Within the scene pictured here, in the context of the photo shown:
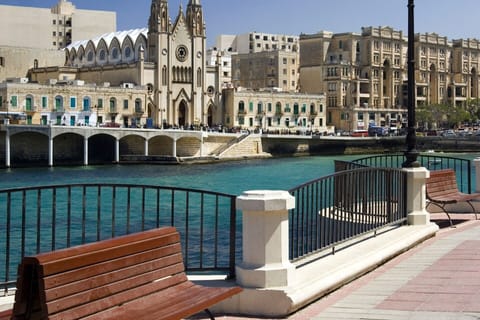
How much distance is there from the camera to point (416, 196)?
12000mm

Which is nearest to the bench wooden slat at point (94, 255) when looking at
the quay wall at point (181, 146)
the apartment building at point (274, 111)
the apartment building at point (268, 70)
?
the quay wall at point (181, 146)

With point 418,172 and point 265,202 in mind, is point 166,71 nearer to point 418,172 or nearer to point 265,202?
point 418,172

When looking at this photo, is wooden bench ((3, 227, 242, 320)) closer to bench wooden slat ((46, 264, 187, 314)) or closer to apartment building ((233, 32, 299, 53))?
bench wooden slat ((46, 264, 187, 314))

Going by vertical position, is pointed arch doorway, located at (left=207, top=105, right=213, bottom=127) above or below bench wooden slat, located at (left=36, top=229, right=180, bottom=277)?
above

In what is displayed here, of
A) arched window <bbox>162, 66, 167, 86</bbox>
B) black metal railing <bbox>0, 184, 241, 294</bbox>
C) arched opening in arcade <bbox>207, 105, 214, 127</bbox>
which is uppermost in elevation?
arched window <bbox>162, 66, 167, 86</bbox>

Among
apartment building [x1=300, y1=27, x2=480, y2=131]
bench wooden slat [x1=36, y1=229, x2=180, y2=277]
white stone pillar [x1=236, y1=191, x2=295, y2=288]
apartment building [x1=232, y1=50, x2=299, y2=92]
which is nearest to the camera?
bench wooden slat [x1=36, y1=229, x2=180, y2=277]

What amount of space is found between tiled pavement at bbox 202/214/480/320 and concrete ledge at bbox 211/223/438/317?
0.32 feet

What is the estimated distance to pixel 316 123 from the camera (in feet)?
330

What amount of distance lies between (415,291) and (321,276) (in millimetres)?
962

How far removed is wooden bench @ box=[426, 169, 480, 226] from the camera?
44.6ft

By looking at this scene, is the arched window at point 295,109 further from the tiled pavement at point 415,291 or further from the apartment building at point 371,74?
the tiled pavement at point 415,291

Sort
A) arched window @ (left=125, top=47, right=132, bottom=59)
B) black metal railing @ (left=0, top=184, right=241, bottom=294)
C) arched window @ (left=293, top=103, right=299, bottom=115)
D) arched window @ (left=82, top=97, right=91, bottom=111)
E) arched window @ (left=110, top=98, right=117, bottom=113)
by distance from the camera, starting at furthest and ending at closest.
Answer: arched window @ (left=293, top=103, right=299, bottom=115) < arched window @ (left=125, top=47, right=132, bottom=59) < arched window @ (left=110, top=98, right=117, bottom=113) < arched window @ (left=82, top=97, right=91, bottom=111) < black metal railing @ (left=0, top=184, right=241, bottom=294)

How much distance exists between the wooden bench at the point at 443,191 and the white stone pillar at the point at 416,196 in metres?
1.38

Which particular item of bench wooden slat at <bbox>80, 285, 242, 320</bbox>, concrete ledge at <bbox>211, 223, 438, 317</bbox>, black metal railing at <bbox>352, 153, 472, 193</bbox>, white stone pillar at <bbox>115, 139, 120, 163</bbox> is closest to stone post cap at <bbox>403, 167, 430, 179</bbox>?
concrete ledge at <bbox>211, 223, 438, 317</bbox>
